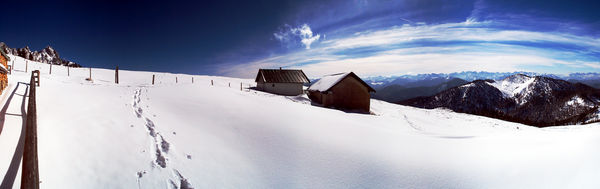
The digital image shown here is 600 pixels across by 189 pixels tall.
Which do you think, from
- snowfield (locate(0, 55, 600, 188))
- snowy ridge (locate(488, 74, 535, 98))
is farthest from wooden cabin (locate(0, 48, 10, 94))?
snowy ridge (locate(488, 74, 535, 98))

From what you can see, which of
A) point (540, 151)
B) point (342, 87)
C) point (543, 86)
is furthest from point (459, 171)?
point (543, 86)

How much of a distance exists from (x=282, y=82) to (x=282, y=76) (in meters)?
1.65

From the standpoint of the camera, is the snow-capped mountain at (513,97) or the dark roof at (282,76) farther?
the snow-capped mountain at (513,97)

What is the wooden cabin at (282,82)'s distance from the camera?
3751 cm

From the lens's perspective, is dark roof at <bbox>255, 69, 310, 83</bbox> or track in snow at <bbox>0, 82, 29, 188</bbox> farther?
dark roof at <bbox>255, 69, 310, 83</bbox>

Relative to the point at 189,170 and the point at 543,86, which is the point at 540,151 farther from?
the point at 543,86

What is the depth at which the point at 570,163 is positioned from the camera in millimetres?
4375

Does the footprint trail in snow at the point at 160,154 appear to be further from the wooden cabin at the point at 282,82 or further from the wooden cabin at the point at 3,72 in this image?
the wooden cabin at the point at 282,82

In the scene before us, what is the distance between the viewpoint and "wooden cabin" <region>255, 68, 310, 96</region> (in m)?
37.5

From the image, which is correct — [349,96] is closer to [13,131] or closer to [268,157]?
[268,157]

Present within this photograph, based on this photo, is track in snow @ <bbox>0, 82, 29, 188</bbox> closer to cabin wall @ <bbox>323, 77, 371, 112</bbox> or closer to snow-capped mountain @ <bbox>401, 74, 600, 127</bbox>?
cabin wall @ <bbox>323, 77, 371, 112</bbox>

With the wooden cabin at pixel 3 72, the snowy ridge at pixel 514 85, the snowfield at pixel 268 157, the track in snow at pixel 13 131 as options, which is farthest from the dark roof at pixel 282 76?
the snowy ridge at pixel 514 85

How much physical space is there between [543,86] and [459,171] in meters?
224

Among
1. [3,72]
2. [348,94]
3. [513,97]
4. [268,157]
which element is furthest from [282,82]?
[513,97]
